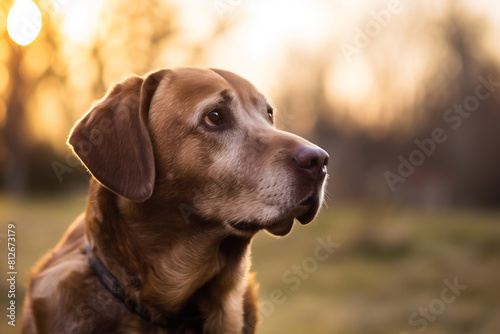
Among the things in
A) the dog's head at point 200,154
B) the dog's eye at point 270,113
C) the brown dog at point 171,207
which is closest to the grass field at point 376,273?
the brown dog at point 171,207

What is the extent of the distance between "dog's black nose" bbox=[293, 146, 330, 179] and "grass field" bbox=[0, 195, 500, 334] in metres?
3.15

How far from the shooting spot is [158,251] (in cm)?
325

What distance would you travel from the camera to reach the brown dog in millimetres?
3082

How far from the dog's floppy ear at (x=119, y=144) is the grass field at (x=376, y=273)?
2.73 meters

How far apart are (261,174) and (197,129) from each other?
0.51 metres

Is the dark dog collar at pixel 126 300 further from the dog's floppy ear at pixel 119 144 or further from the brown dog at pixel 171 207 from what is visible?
the dog's floppy ear at pixel 119 144

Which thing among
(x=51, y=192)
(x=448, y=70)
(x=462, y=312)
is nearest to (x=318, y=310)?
(x=462, y=312)

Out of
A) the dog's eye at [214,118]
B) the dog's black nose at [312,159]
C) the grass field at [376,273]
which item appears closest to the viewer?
the dog's black nose at [312,159]

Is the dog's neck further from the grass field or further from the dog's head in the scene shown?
the grass field

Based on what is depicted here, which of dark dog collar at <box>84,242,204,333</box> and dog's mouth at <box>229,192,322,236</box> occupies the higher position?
dog's mouth at <box>229,192,322,236</box>

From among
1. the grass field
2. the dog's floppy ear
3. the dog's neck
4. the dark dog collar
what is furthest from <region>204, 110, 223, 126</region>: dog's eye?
the grass field

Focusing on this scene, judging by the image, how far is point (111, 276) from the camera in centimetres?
313

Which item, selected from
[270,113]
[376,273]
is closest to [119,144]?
[270,113]

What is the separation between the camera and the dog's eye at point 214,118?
3.33m
